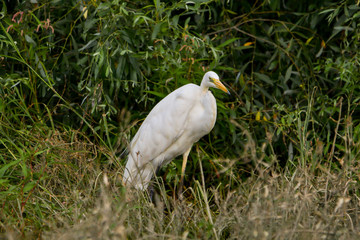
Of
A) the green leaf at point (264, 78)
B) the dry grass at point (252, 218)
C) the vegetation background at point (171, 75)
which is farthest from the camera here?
the green leaf at point (264, 78)

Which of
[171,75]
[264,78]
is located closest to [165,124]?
[171,75]

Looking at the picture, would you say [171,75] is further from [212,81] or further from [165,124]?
[212,81]

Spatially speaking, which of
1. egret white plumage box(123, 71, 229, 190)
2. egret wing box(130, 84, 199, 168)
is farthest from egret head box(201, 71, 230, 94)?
egret wing box(130, 84, 199, 168)

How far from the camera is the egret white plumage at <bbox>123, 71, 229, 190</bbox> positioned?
2900 millimetres

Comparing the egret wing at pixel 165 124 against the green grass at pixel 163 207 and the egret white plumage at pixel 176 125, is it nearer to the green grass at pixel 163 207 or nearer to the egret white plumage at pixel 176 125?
the egret white plumage at pixel 176 125

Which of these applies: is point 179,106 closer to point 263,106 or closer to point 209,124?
point 209,124

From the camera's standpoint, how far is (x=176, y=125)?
301 cm

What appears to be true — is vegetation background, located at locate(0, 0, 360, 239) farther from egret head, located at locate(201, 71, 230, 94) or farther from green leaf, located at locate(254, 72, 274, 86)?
egret head, located at locate(201, 71, 230, 94)

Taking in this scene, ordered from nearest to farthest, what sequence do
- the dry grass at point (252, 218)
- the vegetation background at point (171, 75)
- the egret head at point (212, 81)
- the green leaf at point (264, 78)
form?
the dry grass at point (252, 218), the egret head at point (212, 81), the vegetation background at point (171, 75), the green leaf at point (264, 78)

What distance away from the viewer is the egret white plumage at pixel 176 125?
2900mm

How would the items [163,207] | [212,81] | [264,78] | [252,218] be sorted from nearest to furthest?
[252,218] → [163,207] → [212,81] → [264,78]

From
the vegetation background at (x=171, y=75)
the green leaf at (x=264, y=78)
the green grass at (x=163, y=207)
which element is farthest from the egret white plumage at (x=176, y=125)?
the green leaf at (x=264, y=78)

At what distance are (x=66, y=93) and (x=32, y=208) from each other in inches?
55.6

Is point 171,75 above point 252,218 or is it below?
below
